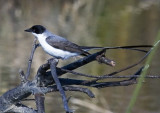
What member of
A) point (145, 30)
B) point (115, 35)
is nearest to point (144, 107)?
point (115, 35)

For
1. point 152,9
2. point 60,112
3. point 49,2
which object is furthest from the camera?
point 152,9

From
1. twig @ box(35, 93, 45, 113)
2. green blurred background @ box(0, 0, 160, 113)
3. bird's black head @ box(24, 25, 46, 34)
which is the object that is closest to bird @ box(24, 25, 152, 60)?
bird's black head @ box(24, 25, 46, 34)

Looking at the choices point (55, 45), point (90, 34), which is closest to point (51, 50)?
point (55, 45)

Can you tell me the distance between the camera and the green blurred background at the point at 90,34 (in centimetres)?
782

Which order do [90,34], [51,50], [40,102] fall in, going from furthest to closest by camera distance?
[90,34], [51,50], [40,102]

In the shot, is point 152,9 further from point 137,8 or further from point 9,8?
point 9,8

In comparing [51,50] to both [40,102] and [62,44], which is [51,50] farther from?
[40,102]

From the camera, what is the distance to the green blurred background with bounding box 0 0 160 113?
25.7 ft

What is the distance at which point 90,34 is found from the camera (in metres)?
14.2

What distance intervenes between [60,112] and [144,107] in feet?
4.01

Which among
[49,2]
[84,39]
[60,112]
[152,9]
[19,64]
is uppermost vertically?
[152,9]

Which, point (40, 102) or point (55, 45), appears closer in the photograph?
point (40, 102)

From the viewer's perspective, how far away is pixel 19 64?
9703 mm

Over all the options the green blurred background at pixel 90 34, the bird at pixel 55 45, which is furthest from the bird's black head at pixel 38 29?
the green blurred background at pixel 90 34
